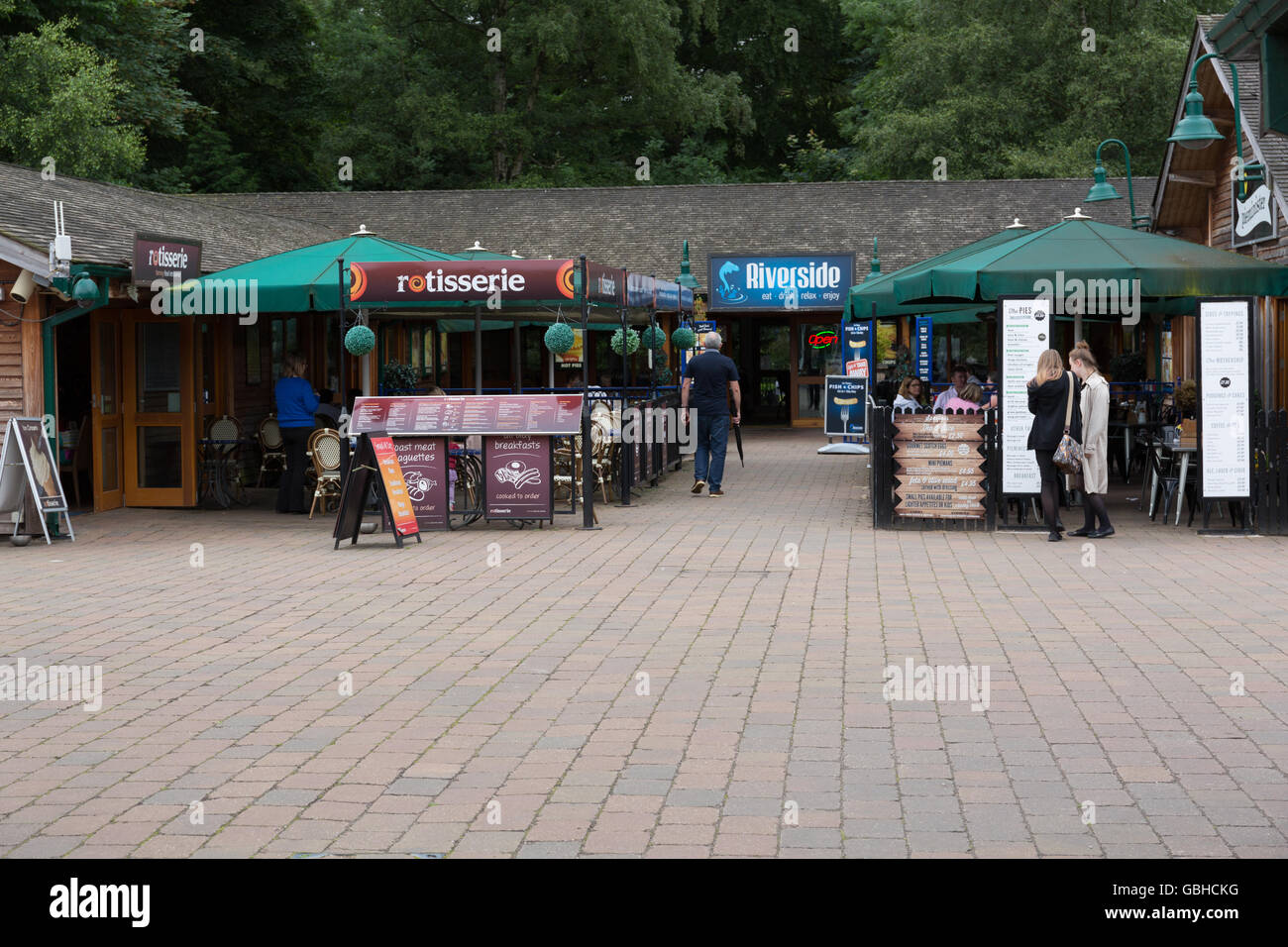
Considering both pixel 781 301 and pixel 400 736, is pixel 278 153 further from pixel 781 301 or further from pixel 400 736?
pixel 400 736

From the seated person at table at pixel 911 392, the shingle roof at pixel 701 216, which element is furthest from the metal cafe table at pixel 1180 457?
the shingle roof at pixel 701 216

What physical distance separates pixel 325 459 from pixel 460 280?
2653mm

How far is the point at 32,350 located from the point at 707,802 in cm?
1093

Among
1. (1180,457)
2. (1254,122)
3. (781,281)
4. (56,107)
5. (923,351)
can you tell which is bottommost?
(1180,457)

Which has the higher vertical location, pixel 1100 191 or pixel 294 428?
pixel 1100 191

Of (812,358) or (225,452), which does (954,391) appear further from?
(812,358)

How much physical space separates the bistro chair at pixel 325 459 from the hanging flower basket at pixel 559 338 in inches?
92.3

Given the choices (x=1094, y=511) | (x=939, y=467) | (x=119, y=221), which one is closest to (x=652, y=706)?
(x=1094, y=511)

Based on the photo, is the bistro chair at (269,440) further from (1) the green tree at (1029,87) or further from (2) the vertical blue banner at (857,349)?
(1) the green tree at (1029,87)

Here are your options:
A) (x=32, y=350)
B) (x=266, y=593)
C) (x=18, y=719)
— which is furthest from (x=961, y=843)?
(x=32, y=350)

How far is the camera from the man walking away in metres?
17.2

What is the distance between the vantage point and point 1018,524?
1374 centimetres

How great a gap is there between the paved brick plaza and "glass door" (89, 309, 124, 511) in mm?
3977

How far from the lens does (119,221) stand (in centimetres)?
1738
